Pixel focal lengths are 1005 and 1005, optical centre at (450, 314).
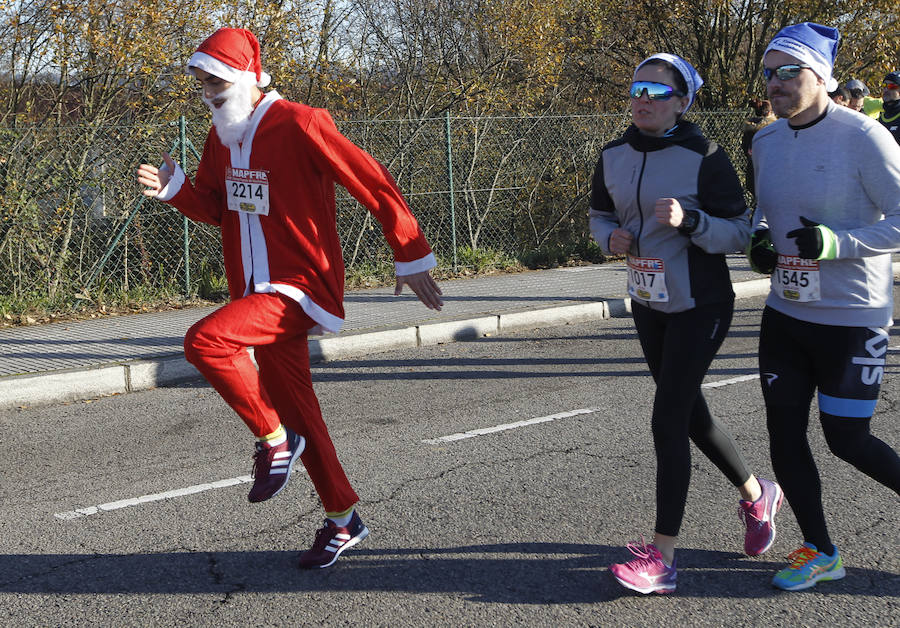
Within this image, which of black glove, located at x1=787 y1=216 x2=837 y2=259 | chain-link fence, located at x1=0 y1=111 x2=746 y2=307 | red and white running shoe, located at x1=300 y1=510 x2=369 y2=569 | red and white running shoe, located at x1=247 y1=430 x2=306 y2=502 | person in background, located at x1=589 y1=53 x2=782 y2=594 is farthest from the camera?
chain-link fence, located at x1=0 y1=111 x2=746 y2=307

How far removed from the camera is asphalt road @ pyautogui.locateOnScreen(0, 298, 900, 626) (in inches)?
135

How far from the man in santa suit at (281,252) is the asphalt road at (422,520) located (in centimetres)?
40

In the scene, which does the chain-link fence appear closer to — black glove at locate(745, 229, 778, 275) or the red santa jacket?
the red santa jacket

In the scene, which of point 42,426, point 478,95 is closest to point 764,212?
point 42,426

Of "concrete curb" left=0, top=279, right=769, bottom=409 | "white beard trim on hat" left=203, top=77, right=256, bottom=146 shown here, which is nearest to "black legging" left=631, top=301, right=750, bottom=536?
"white beard trim on hat" left=203, top=77, right=256, bottom=146

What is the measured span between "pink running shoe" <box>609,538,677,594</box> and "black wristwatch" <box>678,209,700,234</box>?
112 centimetres

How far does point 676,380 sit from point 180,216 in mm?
8421

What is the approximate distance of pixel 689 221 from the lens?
3.30 m

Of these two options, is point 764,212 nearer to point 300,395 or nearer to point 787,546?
point 787,546

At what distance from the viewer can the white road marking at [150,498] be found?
454 cm

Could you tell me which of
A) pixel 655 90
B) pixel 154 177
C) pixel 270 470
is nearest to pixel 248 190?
pixel 154 177

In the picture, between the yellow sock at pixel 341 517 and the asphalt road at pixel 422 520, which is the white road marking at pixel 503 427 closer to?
the asphalt road at pixel 422 520

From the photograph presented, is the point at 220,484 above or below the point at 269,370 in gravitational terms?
below

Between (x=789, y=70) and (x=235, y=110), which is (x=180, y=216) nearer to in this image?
(x=235, y=110)
